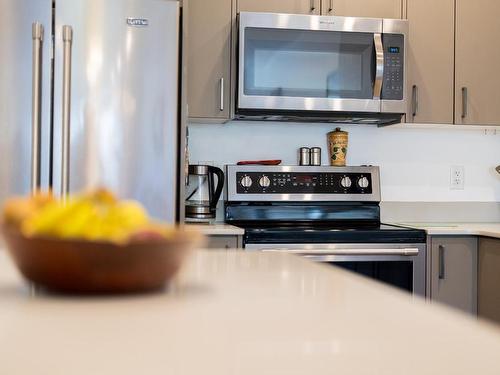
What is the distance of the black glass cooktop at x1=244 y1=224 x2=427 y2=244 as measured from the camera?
2.62 m

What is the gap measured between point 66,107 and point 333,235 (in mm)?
Result: 1158

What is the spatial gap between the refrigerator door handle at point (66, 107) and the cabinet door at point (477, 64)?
5.86 feet

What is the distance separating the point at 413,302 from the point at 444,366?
30 centimetres

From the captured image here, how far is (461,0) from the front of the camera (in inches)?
122

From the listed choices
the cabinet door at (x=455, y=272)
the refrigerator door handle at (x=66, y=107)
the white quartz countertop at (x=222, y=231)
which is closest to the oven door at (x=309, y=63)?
the white quartz countertop at (x=222, y=231)

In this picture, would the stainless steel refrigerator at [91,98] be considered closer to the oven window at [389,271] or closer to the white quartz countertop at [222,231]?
the white quartz countertop at [222,231]

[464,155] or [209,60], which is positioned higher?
[209,60]

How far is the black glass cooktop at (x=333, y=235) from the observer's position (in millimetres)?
2621

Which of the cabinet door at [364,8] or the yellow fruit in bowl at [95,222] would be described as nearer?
the yellow fruit in bowl at [95,222]

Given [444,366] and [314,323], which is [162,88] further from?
[444,366]

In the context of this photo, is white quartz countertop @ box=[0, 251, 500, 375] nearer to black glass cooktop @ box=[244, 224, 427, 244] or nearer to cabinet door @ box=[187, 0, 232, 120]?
black glass cooktop @ box=[244, 224, 427, 244]

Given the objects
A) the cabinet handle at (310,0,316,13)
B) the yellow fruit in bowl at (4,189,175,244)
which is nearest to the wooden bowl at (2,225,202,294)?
the yellow fruit in bowl at (4,189,175,244)

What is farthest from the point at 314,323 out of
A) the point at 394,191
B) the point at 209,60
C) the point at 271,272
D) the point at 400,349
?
the point at 394,191

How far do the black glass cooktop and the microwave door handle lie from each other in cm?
63
